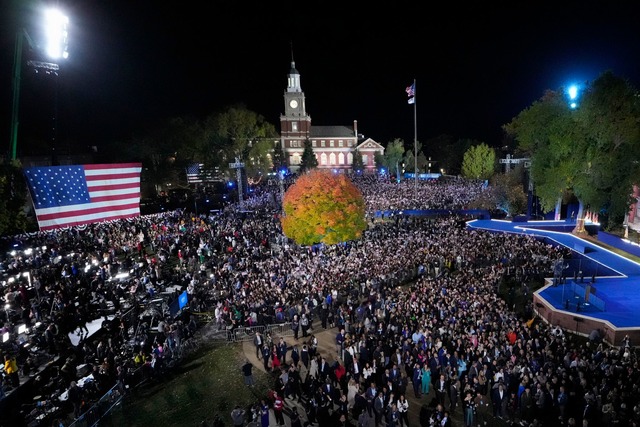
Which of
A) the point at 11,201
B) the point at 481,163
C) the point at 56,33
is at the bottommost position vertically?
the point at 11,201

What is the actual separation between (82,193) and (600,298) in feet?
68.2

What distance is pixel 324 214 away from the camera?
22.1 meters

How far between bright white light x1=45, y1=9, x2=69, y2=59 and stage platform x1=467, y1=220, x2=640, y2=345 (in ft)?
72.9

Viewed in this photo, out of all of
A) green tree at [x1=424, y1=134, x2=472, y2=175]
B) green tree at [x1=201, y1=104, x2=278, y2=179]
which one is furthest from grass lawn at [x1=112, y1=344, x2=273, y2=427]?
green tree at [x1=424, y1=134, x2=472, y2=175]

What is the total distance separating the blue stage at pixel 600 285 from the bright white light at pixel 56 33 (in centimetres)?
2238

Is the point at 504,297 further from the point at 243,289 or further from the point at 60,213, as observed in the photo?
the point at 60,213

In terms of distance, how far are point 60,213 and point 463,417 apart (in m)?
13.5

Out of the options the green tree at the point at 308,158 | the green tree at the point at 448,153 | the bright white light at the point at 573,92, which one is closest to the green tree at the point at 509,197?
the bright white light at the point at 573,92

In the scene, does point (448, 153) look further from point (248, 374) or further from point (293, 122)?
point (248, 374)

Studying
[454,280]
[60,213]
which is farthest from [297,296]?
[60,213]

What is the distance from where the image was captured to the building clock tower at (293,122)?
87.8 metres

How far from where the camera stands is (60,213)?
11.8m

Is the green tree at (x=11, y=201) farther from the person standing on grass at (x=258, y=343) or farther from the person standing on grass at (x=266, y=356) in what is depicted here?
the person standing on grass at (x=266, y=356)

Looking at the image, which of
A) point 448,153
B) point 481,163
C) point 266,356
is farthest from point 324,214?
point 448,153
